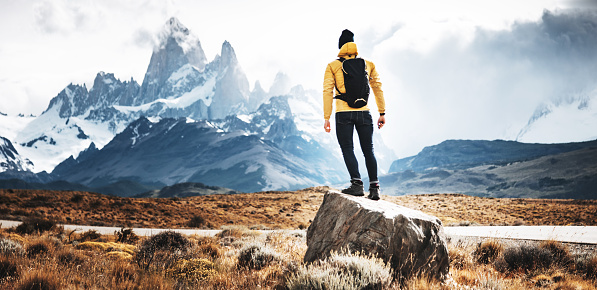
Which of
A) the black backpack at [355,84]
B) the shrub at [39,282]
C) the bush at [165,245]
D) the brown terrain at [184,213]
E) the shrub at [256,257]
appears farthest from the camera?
the brown terrain at [184,213]

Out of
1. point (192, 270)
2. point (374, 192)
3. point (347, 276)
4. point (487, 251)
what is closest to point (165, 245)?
point (192, 270)

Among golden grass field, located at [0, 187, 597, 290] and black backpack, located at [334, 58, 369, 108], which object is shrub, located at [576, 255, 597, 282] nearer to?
golden grass field, located at [0, 187, 597, 290]

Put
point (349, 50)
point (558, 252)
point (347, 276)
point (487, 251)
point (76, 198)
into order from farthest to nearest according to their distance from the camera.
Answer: point (76, 198) → point (487, 251) → point (558, 252) → point (349, 50) → point (347, 276)

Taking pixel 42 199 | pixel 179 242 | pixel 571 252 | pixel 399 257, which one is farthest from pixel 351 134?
pixel 42 199

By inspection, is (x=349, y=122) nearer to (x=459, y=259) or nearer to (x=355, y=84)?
(x=355, y=84)

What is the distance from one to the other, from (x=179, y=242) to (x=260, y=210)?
82.7 ft

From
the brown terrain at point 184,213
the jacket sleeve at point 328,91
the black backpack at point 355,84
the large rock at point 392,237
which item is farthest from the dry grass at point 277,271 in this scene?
the brown terrain at point 184,213

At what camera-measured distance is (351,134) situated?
23.5 ft

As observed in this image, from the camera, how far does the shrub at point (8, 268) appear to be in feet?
17.7

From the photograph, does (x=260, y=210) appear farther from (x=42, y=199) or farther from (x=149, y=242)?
(x=149, y=242)

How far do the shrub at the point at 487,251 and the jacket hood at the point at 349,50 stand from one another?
16.5 ft

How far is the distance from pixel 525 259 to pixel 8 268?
918cm

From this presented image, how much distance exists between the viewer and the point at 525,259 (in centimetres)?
740

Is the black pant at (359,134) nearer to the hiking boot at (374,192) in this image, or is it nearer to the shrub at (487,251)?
the hiking boot at (374,192)
